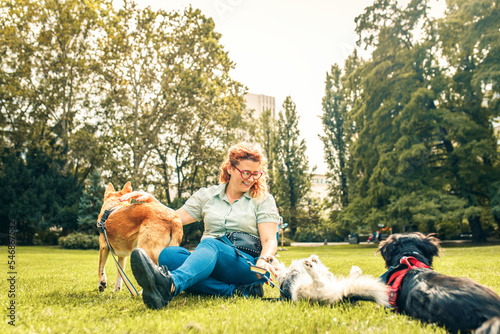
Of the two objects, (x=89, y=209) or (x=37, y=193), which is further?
(x=37, y=193)

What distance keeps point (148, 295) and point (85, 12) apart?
24680 mm

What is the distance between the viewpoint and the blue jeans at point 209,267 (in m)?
2.96

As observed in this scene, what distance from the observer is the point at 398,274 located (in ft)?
9.87

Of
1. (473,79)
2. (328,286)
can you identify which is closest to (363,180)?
(473,79)

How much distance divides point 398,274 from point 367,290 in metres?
0.34

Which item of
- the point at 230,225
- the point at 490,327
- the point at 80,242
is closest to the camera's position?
the point at 490,327

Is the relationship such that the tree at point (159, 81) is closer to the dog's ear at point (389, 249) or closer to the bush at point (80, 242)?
the bush at point (80, 242)

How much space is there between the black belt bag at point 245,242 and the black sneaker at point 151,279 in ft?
3.37

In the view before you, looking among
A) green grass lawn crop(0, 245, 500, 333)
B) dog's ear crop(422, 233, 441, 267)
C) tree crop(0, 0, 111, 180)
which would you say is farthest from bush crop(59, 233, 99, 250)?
dog's ear crop(422, 233, 441, 267)

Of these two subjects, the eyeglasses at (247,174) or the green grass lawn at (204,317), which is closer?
the green grass lawn at (204,317)

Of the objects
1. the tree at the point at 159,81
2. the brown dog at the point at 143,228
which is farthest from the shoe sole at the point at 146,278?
the tree at the point at 159,81

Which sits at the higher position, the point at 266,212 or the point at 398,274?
the point at 266,212

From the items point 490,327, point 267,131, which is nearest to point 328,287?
point 490,327

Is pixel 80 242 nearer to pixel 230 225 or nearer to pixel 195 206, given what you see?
pixel 195 206
